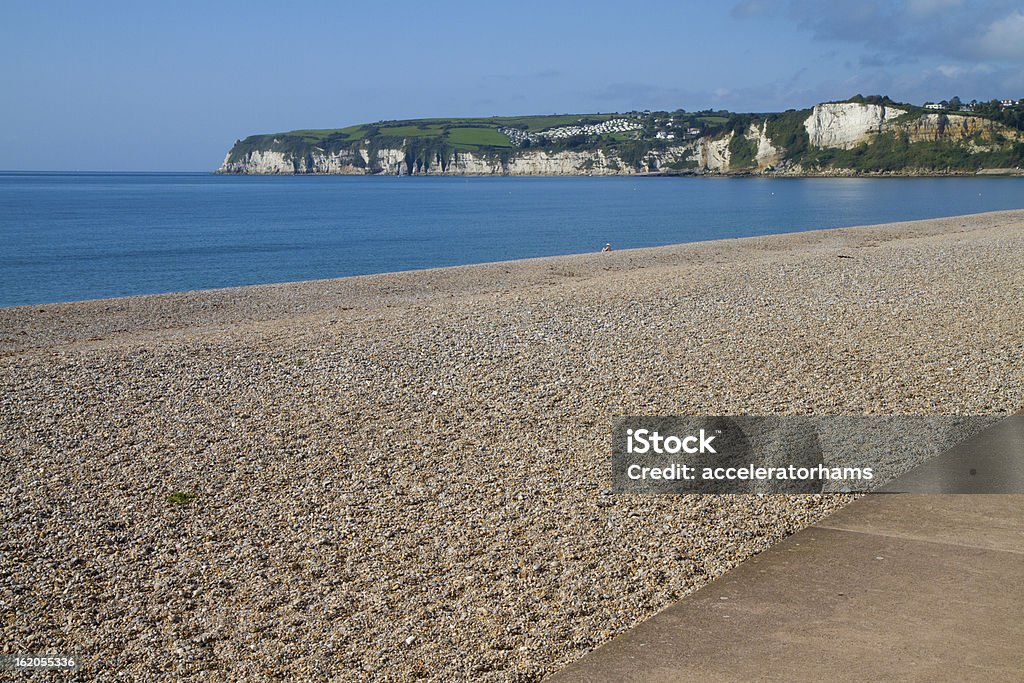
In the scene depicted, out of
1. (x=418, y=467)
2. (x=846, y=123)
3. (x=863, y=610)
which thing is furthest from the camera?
(x=846, y=123)

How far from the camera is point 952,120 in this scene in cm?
14338

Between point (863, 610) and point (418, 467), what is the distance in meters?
3.42

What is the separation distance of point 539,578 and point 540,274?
19652mm

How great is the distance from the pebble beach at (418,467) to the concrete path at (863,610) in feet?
0.70

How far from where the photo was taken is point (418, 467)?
7125mm

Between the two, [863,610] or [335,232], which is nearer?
[863,610]

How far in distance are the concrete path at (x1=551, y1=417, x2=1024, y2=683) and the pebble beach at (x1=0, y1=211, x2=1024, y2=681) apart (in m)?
0.21

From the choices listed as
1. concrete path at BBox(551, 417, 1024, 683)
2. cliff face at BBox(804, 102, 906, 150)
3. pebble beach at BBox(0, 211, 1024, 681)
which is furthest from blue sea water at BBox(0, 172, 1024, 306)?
cliff face at BBox(804, 102, 906, 150)

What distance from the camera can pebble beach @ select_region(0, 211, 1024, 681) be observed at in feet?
15.5

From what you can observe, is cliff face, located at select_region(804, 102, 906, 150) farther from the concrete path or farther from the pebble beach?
the concrete path

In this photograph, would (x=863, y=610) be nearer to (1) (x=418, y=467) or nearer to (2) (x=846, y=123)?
(1) (x=418, y=467)

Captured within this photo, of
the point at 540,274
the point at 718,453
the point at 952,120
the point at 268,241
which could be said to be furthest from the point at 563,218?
the point at 952,120

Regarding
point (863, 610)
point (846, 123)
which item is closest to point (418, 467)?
point (863, 610)

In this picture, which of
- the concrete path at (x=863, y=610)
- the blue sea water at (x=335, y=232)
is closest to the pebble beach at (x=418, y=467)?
the concrete path at (x=863, y=610)
